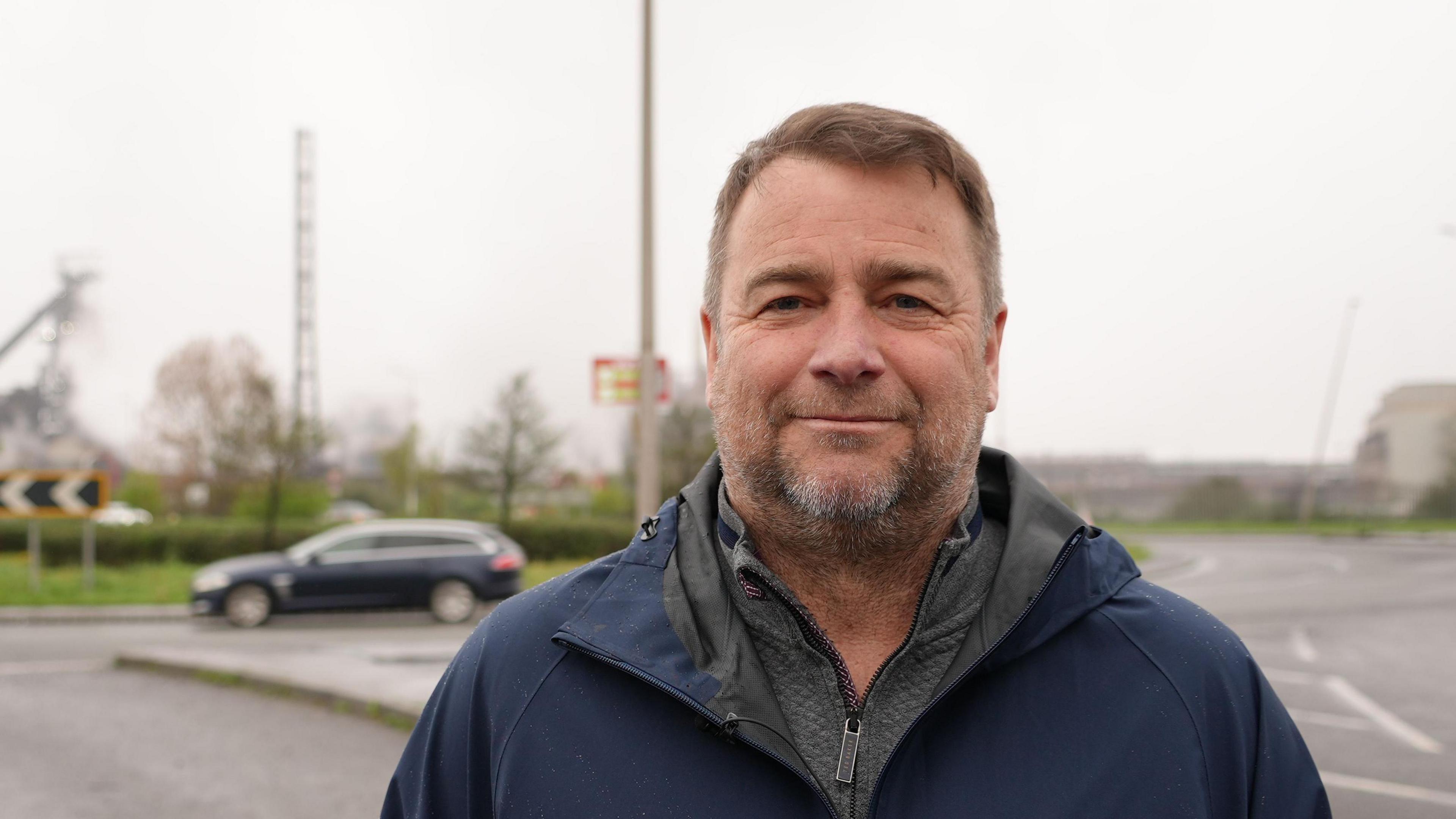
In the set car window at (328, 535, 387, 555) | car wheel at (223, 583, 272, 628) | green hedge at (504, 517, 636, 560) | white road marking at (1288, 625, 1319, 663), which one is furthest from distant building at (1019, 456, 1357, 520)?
car wheel at (223, 583, 272, 628)

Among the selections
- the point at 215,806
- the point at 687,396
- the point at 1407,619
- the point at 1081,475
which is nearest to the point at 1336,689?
the point at 1407,619

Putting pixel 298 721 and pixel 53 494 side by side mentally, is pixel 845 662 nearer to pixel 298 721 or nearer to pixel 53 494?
pixel 298 721

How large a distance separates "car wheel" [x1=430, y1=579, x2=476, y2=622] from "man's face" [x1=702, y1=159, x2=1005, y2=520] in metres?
14.0

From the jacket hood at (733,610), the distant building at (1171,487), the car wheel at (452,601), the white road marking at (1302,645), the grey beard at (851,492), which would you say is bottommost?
the distant building at (1171,487)

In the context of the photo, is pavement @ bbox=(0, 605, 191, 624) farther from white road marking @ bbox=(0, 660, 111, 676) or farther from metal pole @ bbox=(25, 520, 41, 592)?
white road marking @ bbox=(0, 660, 111, 676)

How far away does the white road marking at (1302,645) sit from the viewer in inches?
441

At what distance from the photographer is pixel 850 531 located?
1659mm

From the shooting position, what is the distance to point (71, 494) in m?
15.7

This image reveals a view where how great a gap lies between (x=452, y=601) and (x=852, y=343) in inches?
562

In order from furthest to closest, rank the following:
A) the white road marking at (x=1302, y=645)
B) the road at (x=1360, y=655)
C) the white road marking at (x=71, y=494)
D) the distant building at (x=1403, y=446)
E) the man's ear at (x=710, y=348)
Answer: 1. the distant building at (x=1403, y=446)
2. the white road marking at (x=71, y=494)
3. the white road marking at (x=1302, y=645)
4. the road at (x=1360, y=655)
5. the man's ear at (x=710, y=348)

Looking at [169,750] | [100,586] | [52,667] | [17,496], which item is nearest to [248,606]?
[52,667]

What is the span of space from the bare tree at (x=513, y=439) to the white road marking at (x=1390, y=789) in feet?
72.5

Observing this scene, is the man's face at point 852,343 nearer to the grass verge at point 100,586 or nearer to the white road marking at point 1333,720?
the white road marking at point 1333,720

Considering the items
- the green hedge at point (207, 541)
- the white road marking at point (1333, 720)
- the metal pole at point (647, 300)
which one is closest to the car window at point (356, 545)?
the green hedge at point (207, 541)
